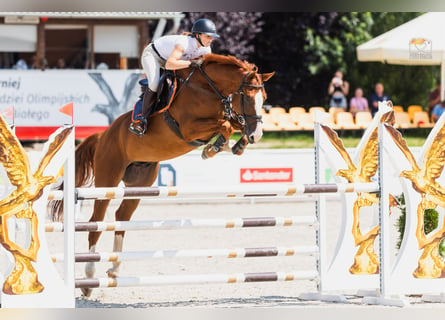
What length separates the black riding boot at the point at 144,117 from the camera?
7.06 m

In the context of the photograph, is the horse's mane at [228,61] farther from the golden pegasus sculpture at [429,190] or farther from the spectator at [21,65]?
the spectator at [21,65]

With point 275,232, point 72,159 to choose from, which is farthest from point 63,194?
point 275,232

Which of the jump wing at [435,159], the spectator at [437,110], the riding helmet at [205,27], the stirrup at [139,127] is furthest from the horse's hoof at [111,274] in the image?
the spectator at [437,110]

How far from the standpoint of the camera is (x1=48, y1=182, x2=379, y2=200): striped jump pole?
5.69 metres

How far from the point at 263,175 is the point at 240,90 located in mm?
6052

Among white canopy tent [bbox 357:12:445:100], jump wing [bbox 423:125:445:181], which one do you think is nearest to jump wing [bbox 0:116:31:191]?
jump wing [bbox 423:125:445:181]

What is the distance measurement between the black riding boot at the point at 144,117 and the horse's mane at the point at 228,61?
498mm

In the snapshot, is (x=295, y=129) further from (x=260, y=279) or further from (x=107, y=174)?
(x=260, y=279)

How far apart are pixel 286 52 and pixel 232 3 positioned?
635 inches

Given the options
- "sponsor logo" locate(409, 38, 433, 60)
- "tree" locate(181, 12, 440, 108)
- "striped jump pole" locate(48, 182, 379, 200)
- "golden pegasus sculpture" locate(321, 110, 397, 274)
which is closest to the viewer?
"striped jump pole" locate(48, 182, 379, 200)

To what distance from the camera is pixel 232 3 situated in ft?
20.2

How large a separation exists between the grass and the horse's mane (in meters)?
10.1

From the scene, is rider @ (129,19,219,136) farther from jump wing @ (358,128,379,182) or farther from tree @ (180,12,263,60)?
tree @ (180,12,263,60)

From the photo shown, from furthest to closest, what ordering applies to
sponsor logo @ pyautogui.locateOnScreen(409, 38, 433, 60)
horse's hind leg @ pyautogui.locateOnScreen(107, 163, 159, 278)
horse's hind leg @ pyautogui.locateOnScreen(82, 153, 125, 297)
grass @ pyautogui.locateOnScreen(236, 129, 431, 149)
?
grass @ pyautogui.locateOnScreen(236, 129, 431, 149), sponsor logo @ pyautogui.locateOnScreen(409, 38, 433, 60), horse's hind leg @ pyautogui.locateOnScreen(107, 163, 159, 278), horse's hind leg @ pyautogui.locateOnScreen(82, 153, 125, 297)
